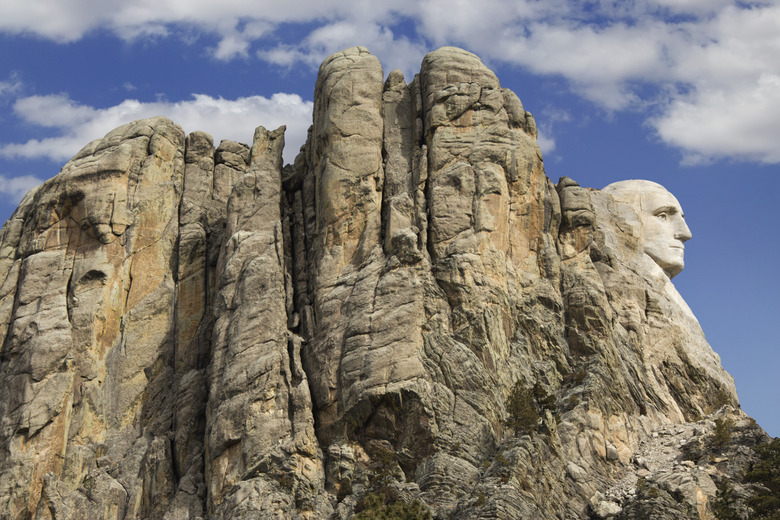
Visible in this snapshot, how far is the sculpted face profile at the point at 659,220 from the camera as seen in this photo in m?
110

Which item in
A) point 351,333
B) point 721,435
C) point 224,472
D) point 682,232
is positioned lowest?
point 224,472

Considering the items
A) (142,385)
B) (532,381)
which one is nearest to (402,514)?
(532,381)

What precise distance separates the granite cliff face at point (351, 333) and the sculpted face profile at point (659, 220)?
4169mm

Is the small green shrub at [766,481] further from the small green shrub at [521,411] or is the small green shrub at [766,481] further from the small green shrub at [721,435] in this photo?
the small green shrub at [521,411]

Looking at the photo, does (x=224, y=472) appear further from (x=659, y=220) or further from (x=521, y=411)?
(x=659, y=220)

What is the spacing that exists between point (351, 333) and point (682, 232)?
119 ft

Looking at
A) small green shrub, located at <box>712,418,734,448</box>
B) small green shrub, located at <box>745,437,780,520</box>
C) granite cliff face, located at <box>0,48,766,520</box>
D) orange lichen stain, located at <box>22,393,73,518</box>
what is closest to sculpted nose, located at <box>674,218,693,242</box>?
granite cliff face, located at <box>0,48,766,520</box>

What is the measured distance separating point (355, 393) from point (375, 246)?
1097cm

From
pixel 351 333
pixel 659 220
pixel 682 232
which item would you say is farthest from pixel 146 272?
pixel 682 232

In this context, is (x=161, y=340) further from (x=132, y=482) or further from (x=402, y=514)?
(x=402, y=514)

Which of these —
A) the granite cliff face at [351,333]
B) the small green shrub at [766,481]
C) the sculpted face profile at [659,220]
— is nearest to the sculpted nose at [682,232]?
the sculpted face profile at [659,220]

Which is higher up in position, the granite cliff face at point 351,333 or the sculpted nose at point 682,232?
the sculpted nose at point 682,232

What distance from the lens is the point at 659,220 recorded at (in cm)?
11138

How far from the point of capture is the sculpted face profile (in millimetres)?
110500
